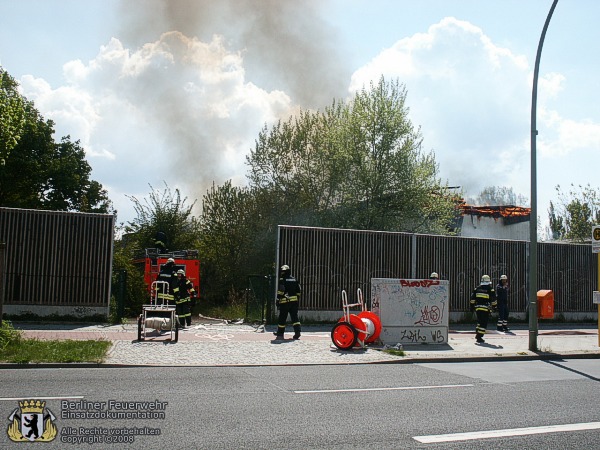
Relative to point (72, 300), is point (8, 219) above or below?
above

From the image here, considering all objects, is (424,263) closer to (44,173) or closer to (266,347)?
(266,347)

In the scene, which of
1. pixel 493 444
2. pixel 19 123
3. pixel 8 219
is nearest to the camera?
pixel 493 444

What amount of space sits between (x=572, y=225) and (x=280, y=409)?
105 feet

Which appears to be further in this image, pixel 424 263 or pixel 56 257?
pixel 424 263

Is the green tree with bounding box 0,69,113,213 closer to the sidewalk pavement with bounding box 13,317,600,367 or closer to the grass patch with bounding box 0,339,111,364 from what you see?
the sidewalk pavement with bounding box 13,317,600,367

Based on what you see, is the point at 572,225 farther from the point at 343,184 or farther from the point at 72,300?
the point at 72,300

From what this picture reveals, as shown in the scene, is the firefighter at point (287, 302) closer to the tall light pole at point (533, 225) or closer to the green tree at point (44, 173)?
the tall light pole at point (533, 225)

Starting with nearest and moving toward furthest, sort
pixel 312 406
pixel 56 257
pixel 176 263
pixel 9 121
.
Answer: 1. pixel 312 406
2. pixel 56 257
3. pixel 9 121
4. pixel 176 263

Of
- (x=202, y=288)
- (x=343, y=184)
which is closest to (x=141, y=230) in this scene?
(x=202, y=288)

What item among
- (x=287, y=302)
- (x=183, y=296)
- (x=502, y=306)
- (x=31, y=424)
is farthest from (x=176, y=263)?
(x=31, y=424)

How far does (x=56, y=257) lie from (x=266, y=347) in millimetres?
7292

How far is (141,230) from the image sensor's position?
92.1ft

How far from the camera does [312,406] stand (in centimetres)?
736

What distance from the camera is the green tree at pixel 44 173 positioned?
35438 millimetres
